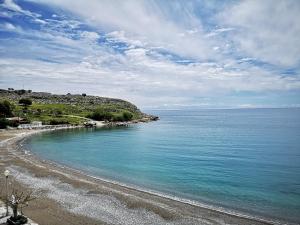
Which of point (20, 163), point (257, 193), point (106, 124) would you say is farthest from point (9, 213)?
point (106, 124)

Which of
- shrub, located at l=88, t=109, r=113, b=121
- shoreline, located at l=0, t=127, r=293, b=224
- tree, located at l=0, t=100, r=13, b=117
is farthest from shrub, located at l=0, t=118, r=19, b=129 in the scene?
shoreline, located at l=0, t=127, r=293, b=224

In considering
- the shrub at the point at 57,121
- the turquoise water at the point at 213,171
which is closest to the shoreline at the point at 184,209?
the turquoise water at the point at 213,171

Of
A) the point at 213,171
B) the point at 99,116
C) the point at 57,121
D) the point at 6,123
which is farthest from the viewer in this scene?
the point at 99,116

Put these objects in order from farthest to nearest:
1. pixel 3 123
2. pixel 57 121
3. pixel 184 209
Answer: pixel 57 121 → pixel 3 123 → pixel 184 209

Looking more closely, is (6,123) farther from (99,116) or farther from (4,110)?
(99,116)

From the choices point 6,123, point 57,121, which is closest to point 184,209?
point 6,123

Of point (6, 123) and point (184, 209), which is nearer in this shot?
point (184, 209)

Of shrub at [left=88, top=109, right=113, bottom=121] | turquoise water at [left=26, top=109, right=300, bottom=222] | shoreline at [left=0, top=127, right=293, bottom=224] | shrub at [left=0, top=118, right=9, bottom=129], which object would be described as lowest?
shoreline at [left=0, top=127, right=293, bottom=224]

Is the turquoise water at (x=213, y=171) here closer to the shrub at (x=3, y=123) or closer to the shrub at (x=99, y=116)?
the shrub at (x=3, y=123)

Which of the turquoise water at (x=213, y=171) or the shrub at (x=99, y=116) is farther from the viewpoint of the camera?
the shrub at (x=99, y=116)

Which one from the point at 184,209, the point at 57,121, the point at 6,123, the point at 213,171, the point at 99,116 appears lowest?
the point at 184,209

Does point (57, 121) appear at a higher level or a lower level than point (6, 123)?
higher

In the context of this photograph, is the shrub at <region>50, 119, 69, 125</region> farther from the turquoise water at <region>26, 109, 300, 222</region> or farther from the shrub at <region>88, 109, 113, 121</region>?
the turquoise water at <region>26, 109, 300, 222</region>

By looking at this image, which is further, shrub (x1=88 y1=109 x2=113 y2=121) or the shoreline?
shrub (x1=88 y1=109 x2=113 y2=121)
